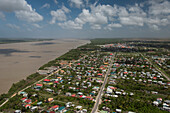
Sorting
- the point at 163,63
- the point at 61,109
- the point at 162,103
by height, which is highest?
the point at 163,63

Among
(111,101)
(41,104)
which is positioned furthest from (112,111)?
(41,104)

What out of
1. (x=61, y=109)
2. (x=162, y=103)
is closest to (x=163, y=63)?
(x=162, y=103)

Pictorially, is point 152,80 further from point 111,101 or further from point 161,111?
point 111,101

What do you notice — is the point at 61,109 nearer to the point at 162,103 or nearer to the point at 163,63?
the point at 162,103

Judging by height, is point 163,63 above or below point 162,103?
above

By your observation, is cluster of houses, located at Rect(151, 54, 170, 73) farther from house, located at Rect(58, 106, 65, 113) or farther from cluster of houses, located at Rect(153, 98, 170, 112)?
house, located at Rect(58, 106, 65, 113)

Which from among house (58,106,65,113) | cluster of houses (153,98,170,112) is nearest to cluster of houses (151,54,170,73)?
cluster of houses (153,98,170,112)

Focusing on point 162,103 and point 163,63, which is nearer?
point 162,103

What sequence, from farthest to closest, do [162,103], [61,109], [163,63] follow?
[163,63], [162,103], [61,109]

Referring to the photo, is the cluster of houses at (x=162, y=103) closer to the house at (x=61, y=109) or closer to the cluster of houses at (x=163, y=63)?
the house at (x=61, y=109)

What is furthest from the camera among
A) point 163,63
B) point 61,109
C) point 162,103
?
point 163,63

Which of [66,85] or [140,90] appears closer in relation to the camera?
[140,90]
